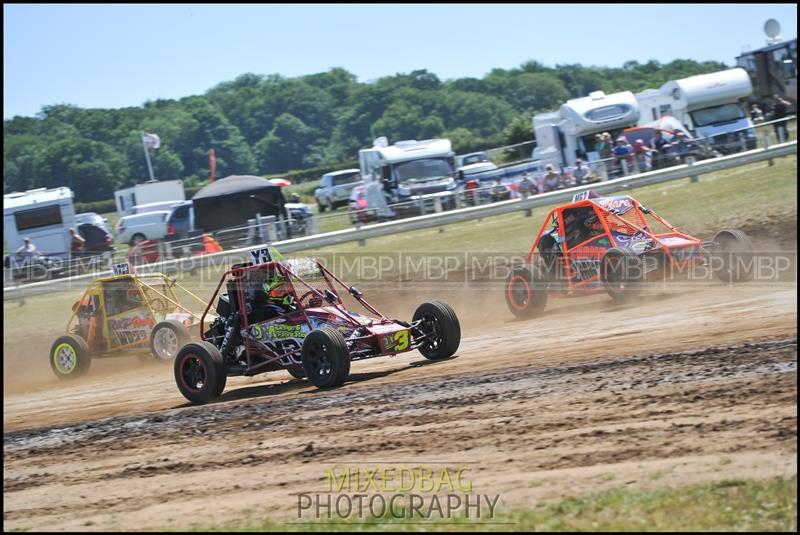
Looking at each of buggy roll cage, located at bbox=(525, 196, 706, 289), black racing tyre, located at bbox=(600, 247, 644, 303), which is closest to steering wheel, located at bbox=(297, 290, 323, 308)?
black racing tyre, located at bbox=(600, 247, 644, 303)

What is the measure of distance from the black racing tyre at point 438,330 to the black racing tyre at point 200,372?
7.27 ft

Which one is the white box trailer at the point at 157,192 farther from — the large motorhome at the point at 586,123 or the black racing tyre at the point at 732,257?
the black racing tyre at the point at 732,257

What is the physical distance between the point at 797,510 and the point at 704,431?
4.71 feet

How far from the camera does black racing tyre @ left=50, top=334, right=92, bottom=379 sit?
15312mm

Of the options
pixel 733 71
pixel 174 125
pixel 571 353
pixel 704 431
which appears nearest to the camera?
pixel 704 431

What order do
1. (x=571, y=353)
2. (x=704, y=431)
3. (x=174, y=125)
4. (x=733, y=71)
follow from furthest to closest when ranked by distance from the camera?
1. (x=174, y=125)
2. (x=733, y=71)
3. (x=571, y=353)
4. (x=704, y=431)

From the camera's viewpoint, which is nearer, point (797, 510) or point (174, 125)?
point (797, 510)

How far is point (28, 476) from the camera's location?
26.8ft

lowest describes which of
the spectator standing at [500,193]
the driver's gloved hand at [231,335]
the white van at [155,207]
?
the driver's gloved hand at [231,335]

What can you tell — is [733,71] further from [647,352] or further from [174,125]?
[174,125]

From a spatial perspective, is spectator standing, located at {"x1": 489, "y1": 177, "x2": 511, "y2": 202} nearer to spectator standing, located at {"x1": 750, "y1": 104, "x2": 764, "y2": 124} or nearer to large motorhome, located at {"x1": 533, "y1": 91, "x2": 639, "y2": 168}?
large motorhome, located at {"x1": 533, "y1": 91, "x2": 639, "y2": 168}

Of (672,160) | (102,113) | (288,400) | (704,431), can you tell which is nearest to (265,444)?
(288,400)

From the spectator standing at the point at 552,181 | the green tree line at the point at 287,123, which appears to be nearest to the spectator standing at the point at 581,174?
the spectator standing at the point at 552,181

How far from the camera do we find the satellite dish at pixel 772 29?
35250 millimetres
